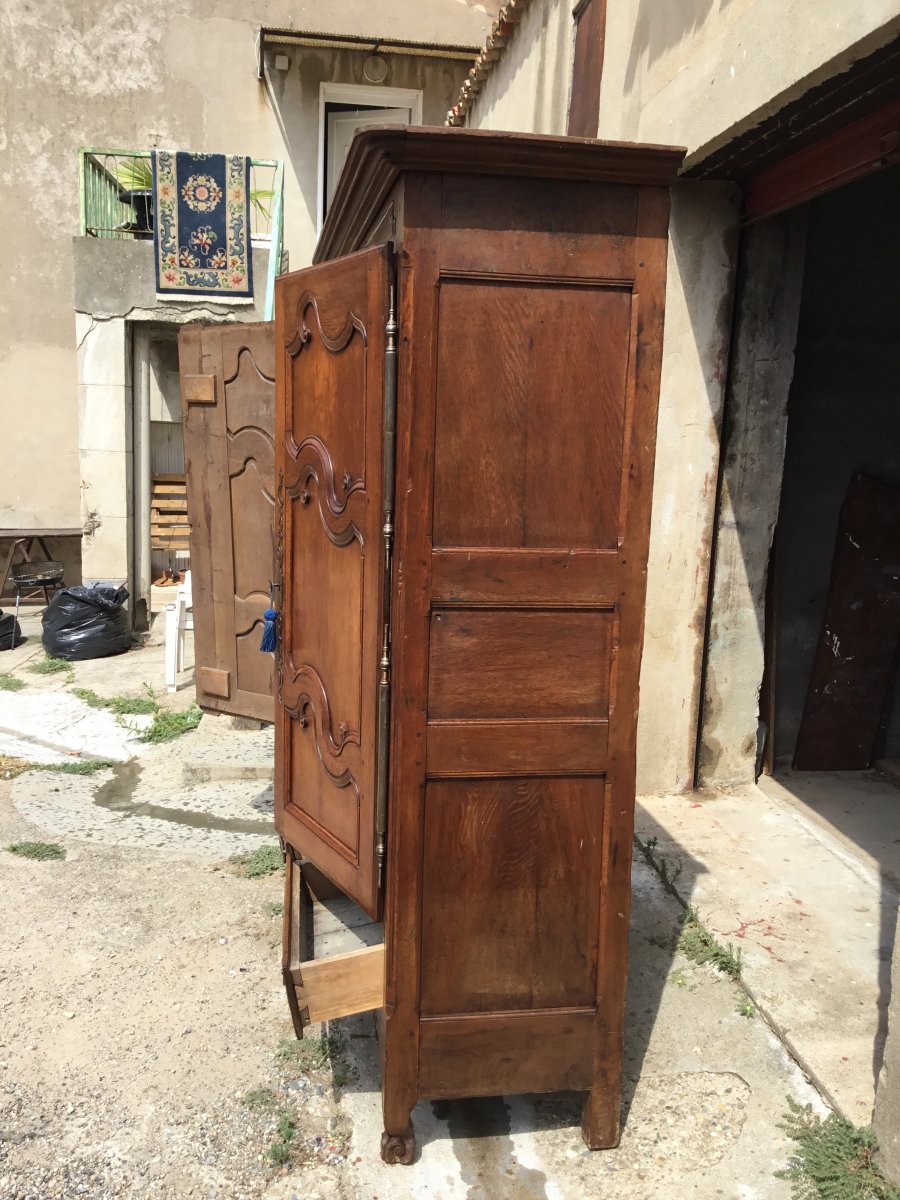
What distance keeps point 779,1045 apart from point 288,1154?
165 cm

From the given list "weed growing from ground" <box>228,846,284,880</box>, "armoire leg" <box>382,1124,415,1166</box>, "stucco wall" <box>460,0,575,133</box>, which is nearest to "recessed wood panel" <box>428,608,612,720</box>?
"armoire leg" <box>382,1124,415,1166</box>

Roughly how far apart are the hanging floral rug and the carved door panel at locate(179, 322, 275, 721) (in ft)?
17.8

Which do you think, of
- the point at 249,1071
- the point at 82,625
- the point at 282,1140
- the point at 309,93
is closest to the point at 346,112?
the point at 309,93

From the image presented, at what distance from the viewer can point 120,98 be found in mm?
11008

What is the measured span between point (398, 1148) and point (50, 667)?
659 cm

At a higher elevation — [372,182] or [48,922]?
[372,182]

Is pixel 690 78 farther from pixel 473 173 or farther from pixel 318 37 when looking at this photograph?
pixel 318 37

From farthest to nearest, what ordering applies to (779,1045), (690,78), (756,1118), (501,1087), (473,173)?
(690,78), (779,1045), (756,1118), (501,1087), (473,173)

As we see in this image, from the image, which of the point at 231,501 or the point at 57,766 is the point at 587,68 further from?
the point at 57,766

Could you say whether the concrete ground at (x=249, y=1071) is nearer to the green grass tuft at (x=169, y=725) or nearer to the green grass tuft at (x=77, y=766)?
the green grass tuft at (x=77, y=766)

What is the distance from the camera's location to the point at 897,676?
5762 millimetres

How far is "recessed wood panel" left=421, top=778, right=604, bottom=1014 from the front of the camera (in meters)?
2.47

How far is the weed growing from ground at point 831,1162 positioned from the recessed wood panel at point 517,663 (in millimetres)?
1409

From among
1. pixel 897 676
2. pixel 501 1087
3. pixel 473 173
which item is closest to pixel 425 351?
pixel 473 173
